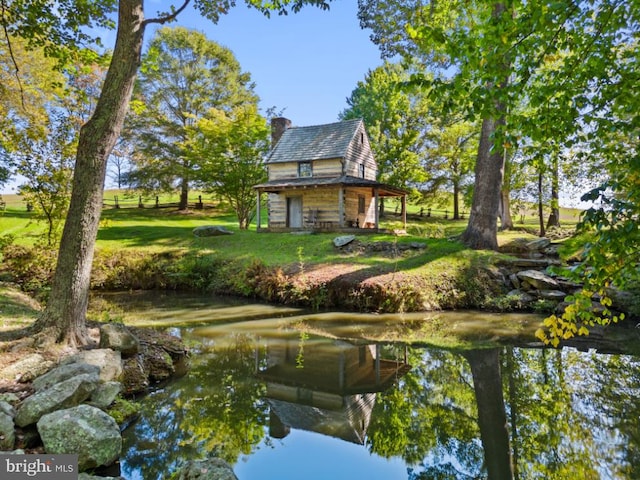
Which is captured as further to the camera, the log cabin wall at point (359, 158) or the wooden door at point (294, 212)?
the wooden door at point (294, 212)

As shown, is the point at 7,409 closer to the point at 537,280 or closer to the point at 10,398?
the point at 10,398

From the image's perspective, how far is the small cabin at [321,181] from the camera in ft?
70.4

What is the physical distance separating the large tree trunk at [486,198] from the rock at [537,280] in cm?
262

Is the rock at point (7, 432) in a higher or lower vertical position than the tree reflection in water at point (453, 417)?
higher

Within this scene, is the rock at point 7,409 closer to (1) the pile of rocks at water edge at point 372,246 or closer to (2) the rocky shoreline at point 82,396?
(2) the rocky shoreline at point 82,396

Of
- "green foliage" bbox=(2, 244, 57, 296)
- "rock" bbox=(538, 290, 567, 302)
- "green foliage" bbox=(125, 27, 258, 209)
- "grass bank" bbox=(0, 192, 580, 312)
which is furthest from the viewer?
"green foliage" bbox=(125, 27, 258, 209)

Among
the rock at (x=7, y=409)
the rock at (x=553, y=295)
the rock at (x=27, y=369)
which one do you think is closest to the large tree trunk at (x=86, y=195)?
the rock at (x=27, y=369)

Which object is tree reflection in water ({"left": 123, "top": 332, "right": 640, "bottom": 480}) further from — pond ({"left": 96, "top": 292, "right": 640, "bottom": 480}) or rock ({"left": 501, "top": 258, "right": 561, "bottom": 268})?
rock ({"left": 501, "top": 258, "right": 561, "bottom": 268})

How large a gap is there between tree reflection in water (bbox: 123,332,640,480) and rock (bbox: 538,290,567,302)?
14.3 ft

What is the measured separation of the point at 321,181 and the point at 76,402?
58.3 feet

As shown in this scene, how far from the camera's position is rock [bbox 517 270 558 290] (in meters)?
11.4

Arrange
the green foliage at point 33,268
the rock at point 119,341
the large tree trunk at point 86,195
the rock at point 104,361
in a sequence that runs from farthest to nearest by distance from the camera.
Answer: the green foliage at point 33,268, the rock at point 119,341, the large tree trunk at point 86,195, the rock at point 104,361

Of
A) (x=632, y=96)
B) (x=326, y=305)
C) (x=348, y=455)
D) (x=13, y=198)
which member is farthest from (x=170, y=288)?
(x=13, y=198)

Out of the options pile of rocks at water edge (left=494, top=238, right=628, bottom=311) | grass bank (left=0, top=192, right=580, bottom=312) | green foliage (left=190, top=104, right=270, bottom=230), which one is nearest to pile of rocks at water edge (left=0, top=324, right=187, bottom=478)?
grass bank (left=0, top=192, right=580, bottom=312)
